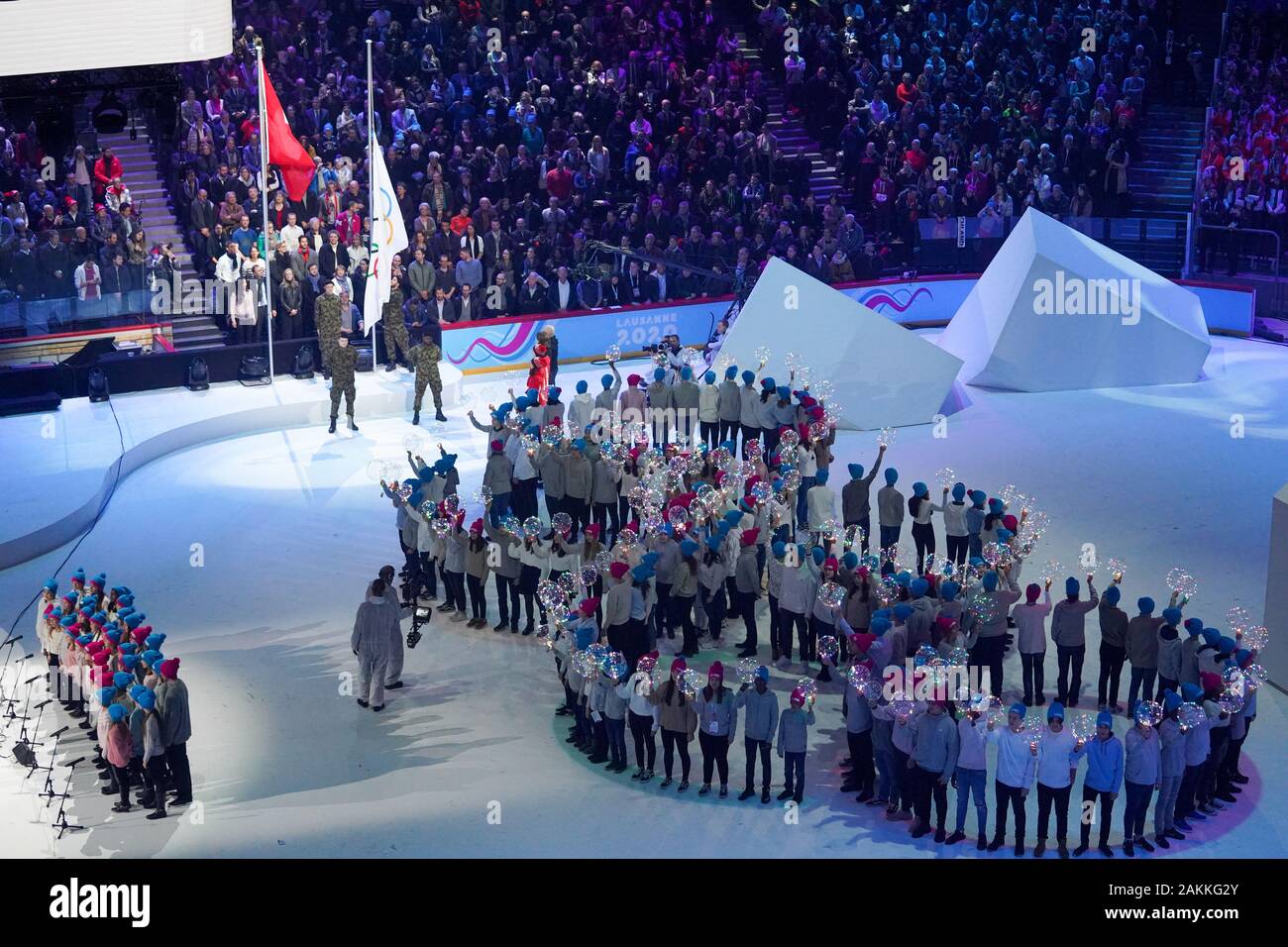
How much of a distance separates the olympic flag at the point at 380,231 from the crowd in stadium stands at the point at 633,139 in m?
1.14

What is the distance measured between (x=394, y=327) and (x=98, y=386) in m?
4.54

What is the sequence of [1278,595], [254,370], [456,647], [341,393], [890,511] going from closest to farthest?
→ [1278,595], [456,647], [890,511], [341,393], [254,370]

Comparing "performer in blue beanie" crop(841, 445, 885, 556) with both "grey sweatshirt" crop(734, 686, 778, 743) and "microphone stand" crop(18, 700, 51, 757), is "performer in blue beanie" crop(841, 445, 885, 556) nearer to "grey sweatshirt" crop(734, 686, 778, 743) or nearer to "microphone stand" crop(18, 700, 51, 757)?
"grey sweatshirt" crop(734, 686, 778, 743)

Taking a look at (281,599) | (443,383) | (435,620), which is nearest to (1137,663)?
(435,620)

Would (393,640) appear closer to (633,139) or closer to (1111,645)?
(1111,645)

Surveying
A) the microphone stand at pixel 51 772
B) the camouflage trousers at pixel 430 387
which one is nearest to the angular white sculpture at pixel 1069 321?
the camouflage trousers at pixel 430 387

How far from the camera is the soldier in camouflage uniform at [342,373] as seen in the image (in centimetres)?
2320

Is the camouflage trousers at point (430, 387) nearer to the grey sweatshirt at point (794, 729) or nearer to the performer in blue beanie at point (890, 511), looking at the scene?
the performer in blue beanie at point (890, 511)

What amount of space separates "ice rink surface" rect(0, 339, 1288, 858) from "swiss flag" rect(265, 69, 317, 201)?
4.00 m

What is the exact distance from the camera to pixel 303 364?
26.0 m

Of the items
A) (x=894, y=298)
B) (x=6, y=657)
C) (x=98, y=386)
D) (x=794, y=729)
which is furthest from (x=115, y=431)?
(x=894, y=298)

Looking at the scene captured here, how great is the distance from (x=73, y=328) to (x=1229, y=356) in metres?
19.0

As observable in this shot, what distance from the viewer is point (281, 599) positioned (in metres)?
17.8
